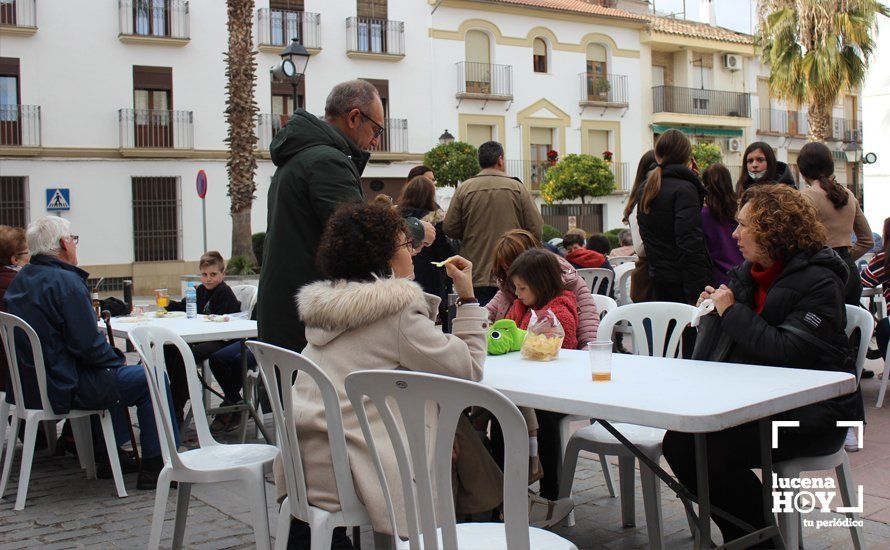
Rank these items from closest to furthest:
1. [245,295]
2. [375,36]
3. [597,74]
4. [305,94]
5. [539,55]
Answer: [245,295] → [305,94] → [375,36] → [539,55] → [597,74]

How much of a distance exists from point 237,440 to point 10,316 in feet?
5.70

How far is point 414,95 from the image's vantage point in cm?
2736

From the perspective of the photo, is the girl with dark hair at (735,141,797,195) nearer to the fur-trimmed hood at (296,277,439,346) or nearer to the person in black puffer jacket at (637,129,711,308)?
the person in black puffer jacket at (637,129,711,308)

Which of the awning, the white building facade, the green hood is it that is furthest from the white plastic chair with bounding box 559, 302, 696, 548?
the awning

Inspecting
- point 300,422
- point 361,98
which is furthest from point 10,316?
point 300,422

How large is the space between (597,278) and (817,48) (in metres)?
16.5

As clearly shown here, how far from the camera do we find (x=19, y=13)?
22.5 meters

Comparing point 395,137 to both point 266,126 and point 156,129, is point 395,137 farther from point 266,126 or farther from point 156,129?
point 156,129

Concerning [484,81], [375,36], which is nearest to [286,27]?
[375,36]

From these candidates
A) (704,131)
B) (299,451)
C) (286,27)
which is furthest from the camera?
(704,131)

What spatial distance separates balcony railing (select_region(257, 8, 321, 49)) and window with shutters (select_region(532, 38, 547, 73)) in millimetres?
7564

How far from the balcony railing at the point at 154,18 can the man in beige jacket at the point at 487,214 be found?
19.7 m

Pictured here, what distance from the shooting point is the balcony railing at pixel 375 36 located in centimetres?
2639

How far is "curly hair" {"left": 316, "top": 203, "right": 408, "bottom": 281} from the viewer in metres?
2.83
